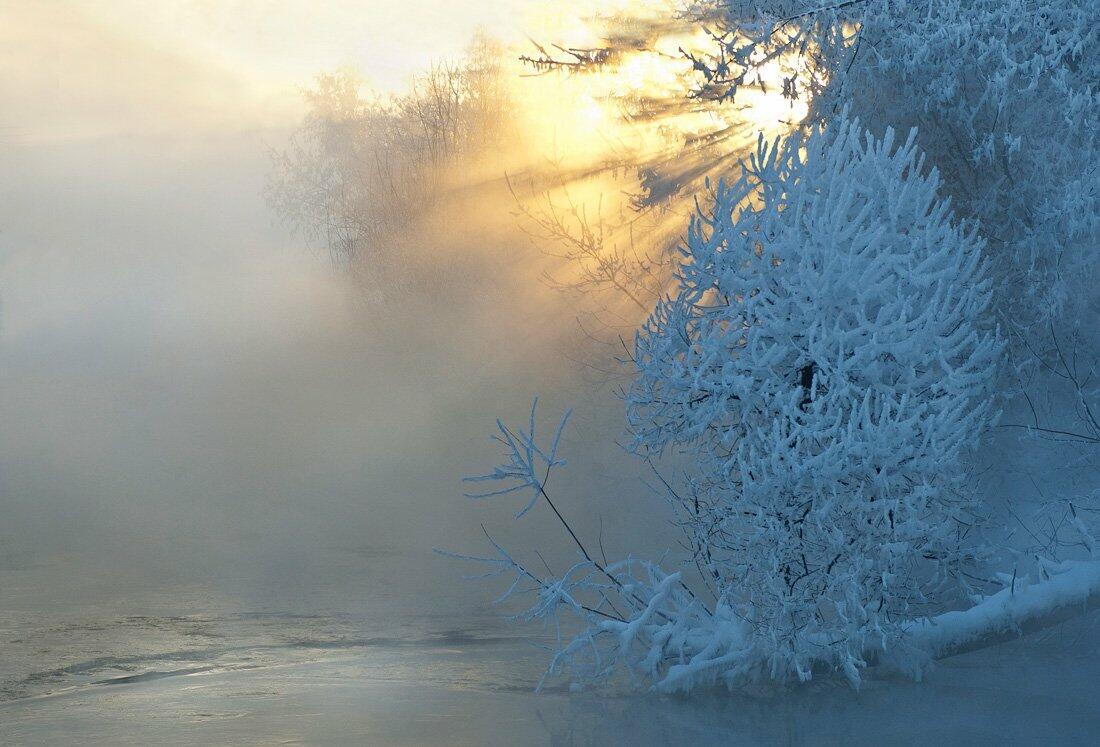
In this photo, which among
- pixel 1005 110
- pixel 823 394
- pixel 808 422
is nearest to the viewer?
pixel 808 422

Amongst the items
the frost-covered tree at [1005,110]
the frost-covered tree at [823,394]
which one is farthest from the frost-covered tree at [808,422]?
the frost-covered tree at [1005,110]

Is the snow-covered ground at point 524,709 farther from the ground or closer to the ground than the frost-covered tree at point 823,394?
closer to the ground

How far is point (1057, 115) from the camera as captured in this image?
18.2m

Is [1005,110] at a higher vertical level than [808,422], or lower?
higher

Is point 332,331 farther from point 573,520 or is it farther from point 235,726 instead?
point 235,726

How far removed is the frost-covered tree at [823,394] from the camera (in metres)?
12.4

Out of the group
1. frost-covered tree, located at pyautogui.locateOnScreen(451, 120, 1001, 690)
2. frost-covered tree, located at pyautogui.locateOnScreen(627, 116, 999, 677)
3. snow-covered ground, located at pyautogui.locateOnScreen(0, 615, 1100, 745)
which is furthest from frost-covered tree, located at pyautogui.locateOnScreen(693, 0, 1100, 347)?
snow-covered ground, located at pyautogui.locateOnScreen(0, 615, 1100, 745)

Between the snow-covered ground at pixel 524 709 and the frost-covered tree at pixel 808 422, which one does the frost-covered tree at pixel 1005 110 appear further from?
the snow-covered ground at pixel 524 709

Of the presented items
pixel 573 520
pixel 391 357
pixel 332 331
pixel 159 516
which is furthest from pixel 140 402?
pixel 573 520

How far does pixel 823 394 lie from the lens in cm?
1278

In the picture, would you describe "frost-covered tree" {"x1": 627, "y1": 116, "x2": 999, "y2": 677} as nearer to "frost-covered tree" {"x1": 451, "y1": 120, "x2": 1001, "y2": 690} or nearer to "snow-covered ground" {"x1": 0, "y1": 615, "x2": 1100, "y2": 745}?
"frost-covered tree" {"x1": 451, "y1": 120, "x2": 1001, "y2": 690}

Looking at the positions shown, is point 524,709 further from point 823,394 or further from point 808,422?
point 823,394

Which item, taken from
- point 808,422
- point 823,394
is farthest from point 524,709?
point 823,394

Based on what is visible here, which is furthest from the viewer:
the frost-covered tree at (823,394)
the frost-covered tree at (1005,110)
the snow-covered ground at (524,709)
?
the frost-covered tree at (1005,110)
